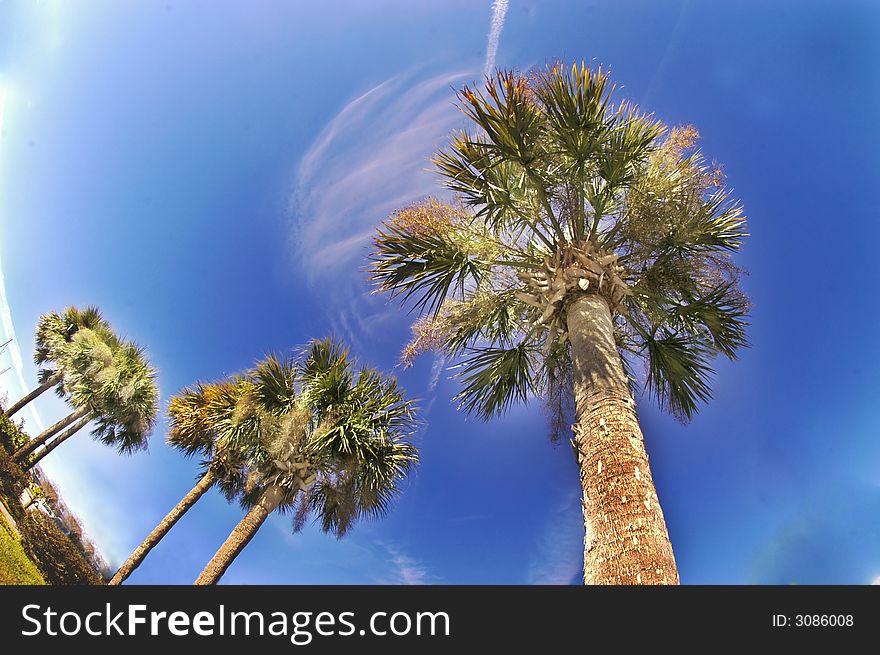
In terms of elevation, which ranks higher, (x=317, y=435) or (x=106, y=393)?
(x=106, y=393)

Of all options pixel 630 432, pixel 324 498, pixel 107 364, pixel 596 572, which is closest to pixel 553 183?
pixel 630 432

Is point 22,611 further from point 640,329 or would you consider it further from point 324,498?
point 640,329

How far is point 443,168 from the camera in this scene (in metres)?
7.12

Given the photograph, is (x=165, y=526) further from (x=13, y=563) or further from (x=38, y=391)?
(x=38, y=391)

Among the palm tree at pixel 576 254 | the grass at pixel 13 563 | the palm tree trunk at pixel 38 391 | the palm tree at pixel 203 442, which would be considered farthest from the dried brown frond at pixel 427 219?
the palm tree trunk at pixel 38 391

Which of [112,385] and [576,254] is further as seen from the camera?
[112,385]

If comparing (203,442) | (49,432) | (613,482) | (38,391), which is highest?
(38,391)

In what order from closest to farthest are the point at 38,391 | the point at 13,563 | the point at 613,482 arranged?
the point at 613,482 → the point at 13,563 → the point at 38,391

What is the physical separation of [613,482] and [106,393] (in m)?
19.8

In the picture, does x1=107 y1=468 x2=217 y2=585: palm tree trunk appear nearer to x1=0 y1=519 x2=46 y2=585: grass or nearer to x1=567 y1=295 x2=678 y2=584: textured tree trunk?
x1=0 y1=519 x2=46 y2=585: grass

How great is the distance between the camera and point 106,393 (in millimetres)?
Answer: 16438

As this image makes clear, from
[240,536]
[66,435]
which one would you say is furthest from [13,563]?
[240,536]

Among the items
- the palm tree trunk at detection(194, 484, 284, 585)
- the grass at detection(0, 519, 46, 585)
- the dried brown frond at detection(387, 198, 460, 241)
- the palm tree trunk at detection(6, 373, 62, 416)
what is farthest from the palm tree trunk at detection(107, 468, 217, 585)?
the palm tree trunk at detection(6, 373, 62, 416)

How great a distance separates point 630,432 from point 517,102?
15.6ft
